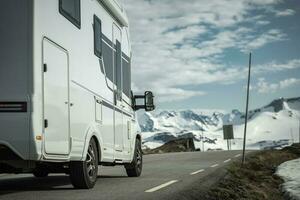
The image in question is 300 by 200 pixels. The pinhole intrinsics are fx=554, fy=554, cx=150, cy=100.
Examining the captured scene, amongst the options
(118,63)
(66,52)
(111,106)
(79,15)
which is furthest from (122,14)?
(66,52)

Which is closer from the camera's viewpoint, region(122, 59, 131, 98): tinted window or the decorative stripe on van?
the decorative stripe on van

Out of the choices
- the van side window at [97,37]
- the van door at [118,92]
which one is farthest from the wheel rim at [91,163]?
the van side window at [97,37]

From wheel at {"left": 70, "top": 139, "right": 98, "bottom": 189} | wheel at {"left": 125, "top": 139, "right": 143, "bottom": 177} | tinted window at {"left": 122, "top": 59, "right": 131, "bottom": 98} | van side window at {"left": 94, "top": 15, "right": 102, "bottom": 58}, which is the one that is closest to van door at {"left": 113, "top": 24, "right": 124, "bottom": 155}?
tinted window at {"left": 122, "top": 59, "right": 131, "bottom": 98}

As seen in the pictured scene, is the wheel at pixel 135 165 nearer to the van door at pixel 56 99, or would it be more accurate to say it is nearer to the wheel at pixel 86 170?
the wheel at pixel 86 170

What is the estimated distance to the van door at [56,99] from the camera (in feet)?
26.3

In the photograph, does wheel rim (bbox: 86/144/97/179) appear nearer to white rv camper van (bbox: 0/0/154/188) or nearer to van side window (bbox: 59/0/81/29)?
white rv camper van (bbox: 0/0/154/188)

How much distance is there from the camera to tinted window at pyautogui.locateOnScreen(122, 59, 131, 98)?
1302 cm

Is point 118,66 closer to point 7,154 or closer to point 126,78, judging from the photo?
point 126,78

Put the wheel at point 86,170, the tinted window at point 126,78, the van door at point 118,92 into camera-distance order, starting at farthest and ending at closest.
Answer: the tinted window at point 126,78
the van door at point 118,92
the wheel at point 86,170

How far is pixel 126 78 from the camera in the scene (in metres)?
13.3

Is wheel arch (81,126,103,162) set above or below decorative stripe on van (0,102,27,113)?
below

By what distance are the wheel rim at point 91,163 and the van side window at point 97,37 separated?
1874mm

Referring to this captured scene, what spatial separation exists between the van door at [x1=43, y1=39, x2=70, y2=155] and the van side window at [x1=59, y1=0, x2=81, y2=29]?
0.62 m

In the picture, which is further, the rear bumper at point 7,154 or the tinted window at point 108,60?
the tinted window at point 108,60
